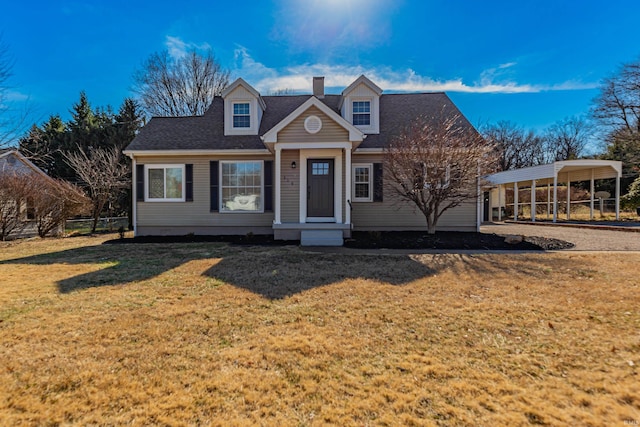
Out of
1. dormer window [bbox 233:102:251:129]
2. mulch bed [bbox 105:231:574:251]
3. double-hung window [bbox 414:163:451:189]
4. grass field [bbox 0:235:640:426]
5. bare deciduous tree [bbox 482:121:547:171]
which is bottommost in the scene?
grass field [bbox 0:235:640:426]

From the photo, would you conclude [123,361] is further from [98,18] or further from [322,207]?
[98,18]

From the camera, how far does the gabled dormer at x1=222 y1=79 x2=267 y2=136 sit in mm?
11688

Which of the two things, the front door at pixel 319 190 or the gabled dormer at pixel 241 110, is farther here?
the gabled dormer at pixel 241 110

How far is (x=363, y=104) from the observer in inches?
468

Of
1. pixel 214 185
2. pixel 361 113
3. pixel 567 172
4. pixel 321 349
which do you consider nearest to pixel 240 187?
pixel 214 185

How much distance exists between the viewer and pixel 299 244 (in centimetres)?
940

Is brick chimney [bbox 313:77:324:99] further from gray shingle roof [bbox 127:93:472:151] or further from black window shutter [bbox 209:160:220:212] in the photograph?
black window shutter [bbox 209:160:220:212]

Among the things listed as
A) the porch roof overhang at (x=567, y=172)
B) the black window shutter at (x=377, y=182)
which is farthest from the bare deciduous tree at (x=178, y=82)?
the porch roof overhang at (x=567, y=172)

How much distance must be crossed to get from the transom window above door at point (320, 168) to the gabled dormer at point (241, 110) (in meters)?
3.28

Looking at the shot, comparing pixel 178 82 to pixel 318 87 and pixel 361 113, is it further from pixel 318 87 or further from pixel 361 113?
pixel 361 113

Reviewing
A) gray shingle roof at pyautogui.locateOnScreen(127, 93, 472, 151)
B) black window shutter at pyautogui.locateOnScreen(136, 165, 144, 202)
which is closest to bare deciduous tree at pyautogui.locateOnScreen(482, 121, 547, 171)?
gray shingle roof at pyautogui.locateOnScreen(127, 93, 472, 151)

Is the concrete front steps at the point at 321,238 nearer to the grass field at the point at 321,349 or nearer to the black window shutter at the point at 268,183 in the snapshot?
the black window shutter at the point at 268,183

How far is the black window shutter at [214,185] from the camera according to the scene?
11.1 m

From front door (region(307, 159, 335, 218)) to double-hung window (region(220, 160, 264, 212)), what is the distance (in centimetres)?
217
